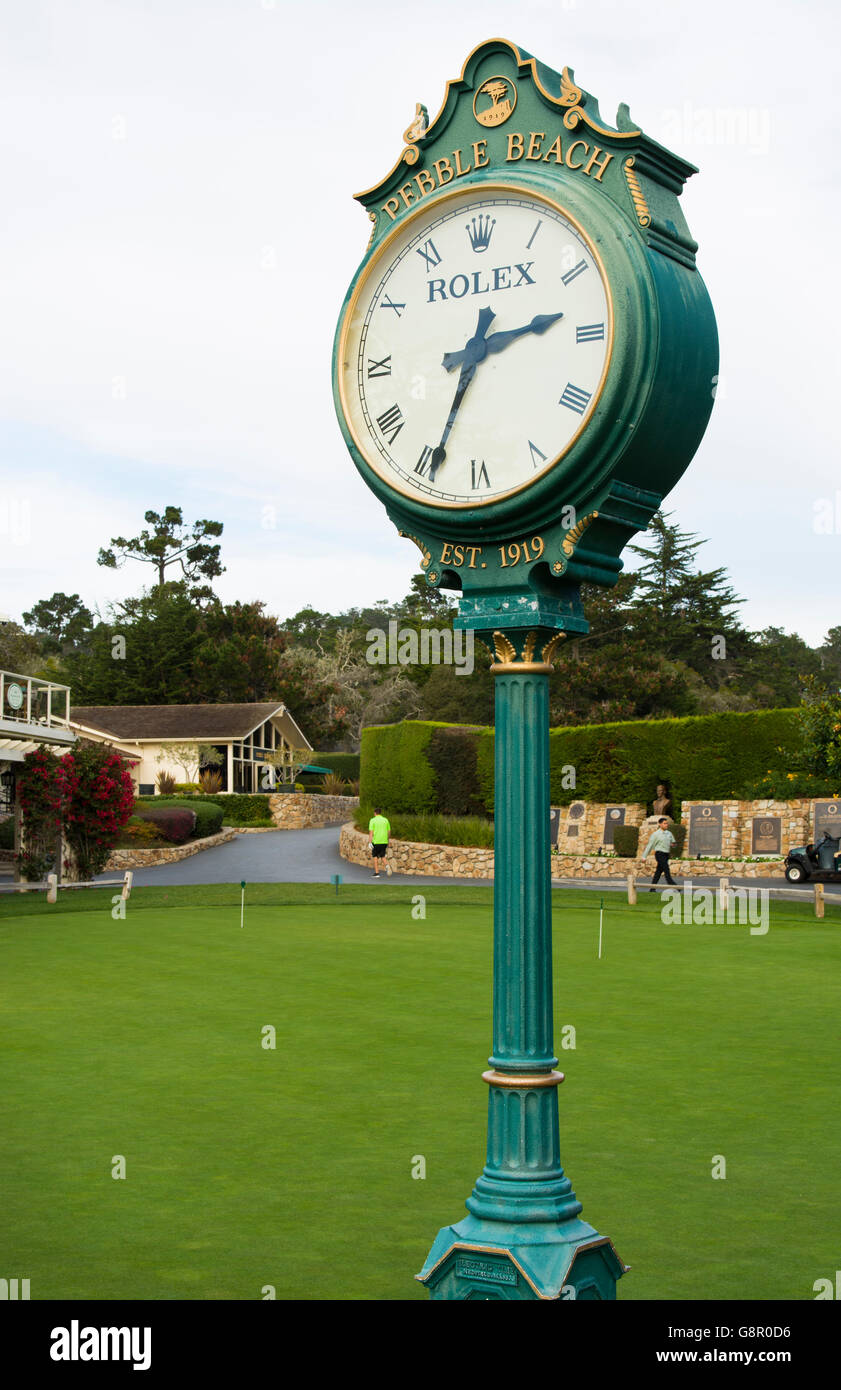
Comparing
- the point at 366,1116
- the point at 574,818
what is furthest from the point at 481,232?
the point at 574,818

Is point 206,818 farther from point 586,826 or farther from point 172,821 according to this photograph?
point 586,826

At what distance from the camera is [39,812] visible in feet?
98.9

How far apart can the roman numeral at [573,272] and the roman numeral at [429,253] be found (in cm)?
65

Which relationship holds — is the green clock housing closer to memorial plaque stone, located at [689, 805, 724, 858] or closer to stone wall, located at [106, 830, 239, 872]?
memorial plaque stone, located at [689, 805, 724, 858]

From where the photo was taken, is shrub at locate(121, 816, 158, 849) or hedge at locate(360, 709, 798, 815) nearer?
hedge at locate(360, 709, 798, 815)

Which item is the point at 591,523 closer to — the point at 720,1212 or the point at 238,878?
the point at 720,1212

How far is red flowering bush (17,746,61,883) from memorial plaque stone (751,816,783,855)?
682 inches

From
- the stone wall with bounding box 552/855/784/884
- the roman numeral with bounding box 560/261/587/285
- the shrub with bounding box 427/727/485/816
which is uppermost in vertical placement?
the roman numeral with bounding box 560/261/587/285

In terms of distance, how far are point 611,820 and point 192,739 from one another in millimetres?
28141

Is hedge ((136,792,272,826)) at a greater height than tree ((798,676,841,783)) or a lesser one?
lesser

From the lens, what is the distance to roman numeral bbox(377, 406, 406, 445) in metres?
5.65

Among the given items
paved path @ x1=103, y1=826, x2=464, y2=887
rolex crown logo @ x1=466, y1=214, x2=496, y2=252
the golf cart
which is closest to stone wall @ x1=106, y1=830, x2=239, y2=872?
paved path @ x1=103, y1=826, x2=464, y2=887

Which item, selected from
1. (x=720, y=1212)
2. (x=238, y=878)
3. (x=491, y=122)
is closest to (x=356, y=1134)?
(x=720, y=1212)
